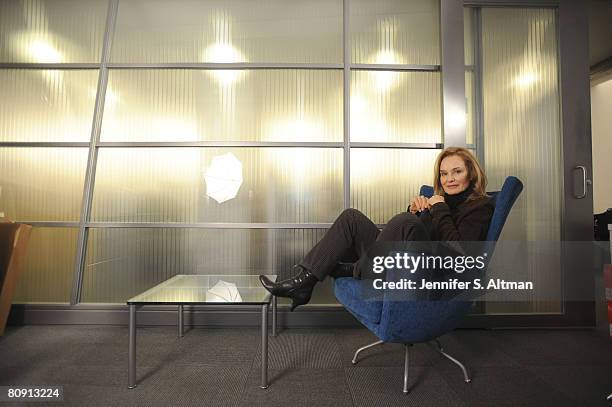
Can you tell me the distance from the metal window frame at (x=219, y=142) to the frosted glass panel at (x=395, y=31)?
58mm

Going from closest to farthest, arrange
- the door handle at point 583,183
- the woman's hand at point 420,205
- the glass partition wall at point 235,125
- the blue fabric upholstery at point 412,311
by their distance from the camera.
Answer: the blue fabric upholstery at point 412,311 → the woman's hand at point 420,205 → the door handle at point 583,183 → the glass partition wall at point 235,125

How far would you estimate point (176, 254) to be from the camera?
91.4 inches

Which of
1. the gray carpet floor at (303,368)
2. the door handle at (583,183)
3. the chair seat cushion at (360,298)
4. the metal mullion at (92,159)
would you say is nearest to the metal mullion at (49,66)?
the metal mullion at (92,159)

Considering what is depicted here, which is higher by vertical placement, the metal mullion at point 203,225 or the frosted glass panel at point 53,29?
the frosted glass panel at point 53,29

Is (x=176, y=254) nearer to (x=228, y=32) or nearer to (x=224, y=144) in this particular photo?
(x=224, y=144)

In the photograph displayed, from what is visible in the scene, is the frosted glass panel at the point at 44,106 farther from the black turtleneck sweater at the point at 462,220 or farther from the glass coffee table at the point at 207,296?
the black turtleneck sweater at the point at 462,220

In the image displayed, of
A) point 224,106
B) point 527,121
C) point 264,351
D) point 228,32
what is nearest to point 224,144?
point 224,106

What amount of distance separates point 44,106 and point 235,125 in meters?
1.34

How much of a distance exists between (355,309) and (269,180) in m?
1.12

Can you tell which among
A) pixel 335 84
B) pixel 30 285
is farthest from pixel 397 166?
pixel 30 285

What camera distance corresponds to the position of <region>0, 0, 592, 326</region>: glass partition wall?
2.32 m

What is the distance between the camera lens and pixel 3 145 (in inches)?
93.1

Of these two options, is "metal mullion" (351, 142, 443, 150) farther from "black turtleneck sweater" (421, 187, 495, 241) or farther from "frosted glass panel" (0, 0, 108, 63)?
"frosted glass panel" (0, 0, 108, 63)

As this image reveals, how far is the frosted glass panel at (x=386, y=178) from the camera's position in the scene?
2.33 metres
